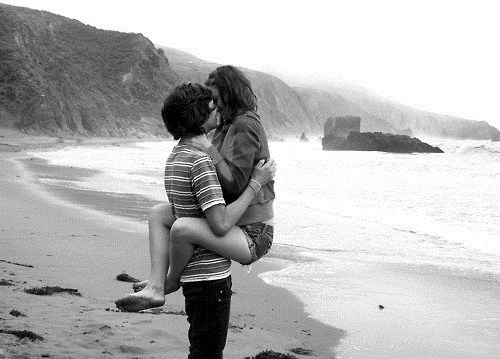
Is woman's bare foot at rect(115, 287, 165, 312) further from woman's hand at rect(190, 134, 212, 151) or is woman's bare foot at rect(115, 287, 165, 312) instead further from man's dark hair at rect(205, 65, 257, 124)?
man's dark hair at rect(205, 65, 257, 124)

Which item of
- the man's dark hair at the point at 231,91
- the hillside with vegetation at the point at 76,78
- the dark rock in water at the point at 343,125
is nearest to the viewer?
the man's dark hair at the point at 231,91

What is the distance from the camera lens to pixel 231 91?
311 centimetres

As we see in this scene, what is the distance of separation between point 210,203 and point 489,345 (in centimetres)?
329

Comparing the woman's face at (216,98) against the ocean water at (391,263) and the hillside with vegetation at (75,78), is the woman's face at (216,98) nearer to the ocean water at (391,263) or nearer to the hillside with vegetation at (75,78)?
the ocean water at (391,263)

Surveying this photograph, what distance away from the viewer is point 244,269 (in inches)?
306

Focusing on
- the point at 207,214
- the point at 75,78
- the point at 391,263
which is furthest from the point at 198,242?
the point at 75,78

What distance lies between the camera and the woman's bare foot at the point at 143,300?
2.99m

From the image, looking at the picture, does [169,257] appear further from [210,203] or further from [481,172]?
[481,172]

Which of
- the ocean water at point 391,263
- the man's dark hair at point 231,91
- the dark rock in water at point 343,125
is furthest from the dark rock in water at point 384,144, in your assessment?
→ the man's dark hair at point 231,91

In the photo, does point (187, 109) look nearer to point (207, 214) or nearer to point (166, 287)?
point (207, 214)

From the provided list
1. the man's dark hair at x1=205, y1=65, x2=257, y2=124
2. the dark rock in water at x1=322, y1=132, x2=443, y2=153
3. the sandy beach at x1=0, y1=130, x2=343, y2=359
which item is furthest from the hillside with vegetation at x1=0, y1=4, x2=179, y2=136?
the man's dark hair at x1=205, y1=65, x2=257, y2=124

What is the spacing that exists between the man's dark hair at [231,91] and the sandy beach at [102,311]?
1.93 m

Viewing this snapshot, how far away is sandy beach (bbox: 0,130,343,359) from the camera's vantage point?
4410mm

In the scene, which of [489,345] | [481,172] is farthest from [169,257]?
[481,172]
